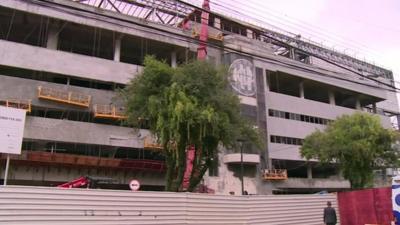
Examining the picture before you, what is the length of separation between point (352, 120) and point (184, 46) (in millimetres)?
18037

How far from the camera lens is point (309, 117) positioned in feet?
183


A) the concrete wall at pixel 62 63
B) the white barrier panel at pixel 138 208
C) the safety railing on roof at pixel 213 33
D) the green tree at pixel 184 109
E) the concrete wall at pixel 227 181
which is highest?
the safety railing on roof at pixel 213 33

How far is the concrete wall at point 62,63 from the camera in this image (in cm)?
3506

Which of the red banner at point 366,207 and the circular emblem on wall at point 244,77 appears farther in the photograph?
the circular emblem on wall at point 244,77

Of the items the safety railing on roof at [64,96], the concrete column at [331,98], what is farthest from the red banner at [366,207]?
the concrete column at [331,98]

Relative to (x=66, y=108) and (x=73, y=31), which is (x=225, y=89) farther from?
(x=73, y=31)

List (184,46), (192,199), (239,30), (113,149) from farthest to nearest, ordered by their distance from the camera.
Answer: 1. (239,30)
2. (184,46)
3. (113,149)
4. (192,199)

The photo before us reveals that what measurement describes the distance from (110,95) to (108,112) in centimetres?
203

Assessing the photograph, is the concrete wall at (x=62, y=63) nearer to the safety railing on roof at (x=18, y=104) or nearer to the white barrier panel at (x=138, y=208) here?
the safety railing on roof at (x=18, y=104)

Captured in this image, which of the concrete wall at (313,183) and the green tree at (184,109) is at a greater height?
the green tree at (184,109)

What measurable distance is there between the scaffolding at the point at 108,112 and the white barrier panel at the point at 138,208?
64.0 ft

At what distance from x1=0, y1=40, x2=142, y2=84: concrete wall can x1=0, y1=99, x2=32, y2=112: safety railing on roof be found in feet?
9.91

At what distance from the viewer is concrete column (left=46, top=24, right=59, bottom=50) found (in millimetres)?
39344

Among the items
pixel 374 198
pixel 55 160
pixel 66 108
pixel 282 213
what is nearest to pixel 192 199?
pixel 282 213
